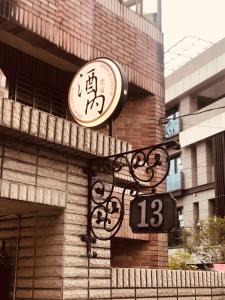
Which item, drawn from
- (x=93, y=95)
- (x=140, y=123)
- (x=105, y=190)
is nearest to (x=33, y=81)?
(x=140, y=123)

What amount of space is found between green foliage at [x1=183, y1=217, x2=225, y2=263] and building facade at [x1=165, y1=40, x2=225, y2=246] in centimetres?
272

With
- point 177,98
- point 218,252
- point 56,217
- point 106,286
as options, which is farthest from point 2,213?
point 177,98

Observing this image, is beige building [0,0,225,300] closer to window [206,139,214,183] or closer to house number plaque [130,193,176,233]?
house number plaque [130,193,176,233]

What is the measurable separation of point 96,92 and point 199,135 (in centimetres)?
2567

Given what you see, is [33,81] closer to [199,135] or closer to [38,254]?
[38,254]

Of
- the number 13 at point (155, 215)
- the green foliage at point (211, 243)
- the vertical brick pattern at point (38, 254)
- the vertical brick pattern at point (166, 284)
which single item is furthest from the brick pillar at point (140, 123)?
the green foliage at point (211, 243)

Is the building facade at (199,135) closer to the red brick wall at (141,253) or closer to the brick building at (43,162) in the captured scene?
the red brick wall at (141,253)

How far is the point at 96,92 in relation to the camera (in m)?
5.28

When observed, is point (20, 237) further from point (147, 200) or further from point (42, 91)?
point (42, 91)

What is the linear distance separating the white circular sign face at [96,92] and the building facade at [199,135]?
73.1ft

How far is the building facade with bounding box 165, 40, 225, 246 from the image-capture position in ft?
93.8

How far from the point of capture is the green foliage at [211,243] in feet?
75.5

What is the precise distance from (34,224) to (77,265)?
592mm

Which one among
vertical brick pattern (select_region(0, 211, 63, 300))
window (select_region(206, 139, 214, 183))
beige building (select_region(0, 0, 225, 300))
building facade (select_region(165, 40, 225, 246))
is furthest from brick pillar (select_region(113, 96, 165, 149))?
window (select_region(206, 139, 214, 183))
